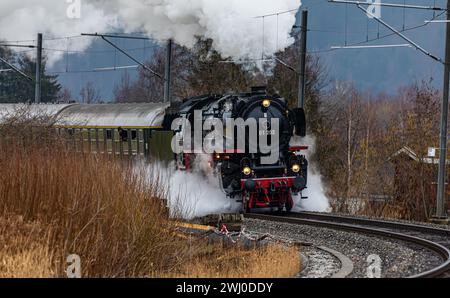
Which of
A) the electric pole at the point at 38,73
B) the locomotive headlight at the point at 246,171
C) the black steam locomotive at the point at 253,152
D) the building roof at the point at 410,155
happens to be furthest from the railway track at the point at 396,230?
the electric pole at the point at 38,73

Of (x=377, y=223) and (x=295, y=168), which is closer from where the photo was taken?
(x=377, y=223)

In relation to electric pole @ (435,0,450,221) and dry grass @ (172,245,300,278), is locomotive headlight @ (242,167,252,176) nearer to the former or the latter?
dry grass @ (172,245,300,278)

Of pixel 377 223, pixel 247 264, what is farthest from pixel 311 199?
pixel 247 264

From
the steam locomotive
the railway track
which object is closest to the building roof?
A: the railway track

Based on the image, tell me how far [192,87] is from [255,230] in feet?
78.2

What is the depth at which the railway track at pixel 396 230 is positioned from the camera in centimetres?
1233

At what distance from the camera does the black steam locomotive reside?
18.5 metres

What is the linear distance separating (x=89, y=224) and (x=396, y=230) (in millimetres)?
8138

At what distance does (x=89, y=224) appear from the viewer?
10.7m

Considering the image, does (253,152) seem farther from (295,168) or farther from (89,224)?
(89,224)

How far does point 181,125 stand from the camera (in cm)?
1945

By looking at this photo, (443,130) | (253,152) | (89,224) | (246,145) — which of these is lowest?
(89,224)
